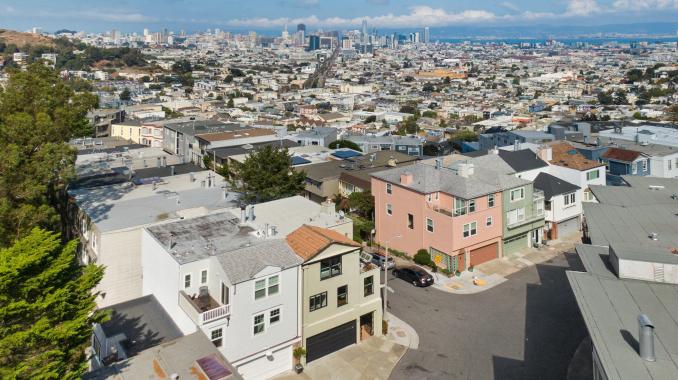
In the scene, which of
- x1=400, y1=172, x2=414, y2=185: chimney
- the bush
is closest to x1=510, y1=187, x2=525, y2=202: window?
x1=400, y1=172, x2=414, y2=185: chimney

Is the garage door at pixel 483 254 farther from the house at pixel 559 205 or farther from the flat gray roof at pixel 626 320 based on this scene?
the flat gray roof at pixel 626 320

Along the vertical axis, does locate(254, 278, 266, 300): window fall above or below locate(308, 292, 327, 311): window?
above

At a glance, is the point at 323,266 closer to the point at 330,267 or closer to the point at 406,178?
the point at 330,267

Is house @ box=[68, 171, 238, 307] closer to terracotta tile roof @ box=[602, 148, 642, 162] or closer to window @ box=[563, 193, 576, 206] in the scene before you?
window @ box=[563, 193, 576, 206]

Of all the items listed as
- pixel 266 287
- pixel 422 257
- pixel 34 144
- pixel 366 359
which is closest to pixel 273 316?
pixel 266 287

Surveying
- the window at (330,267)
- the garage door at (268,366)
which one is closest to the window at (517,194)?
the window at (330,267)
